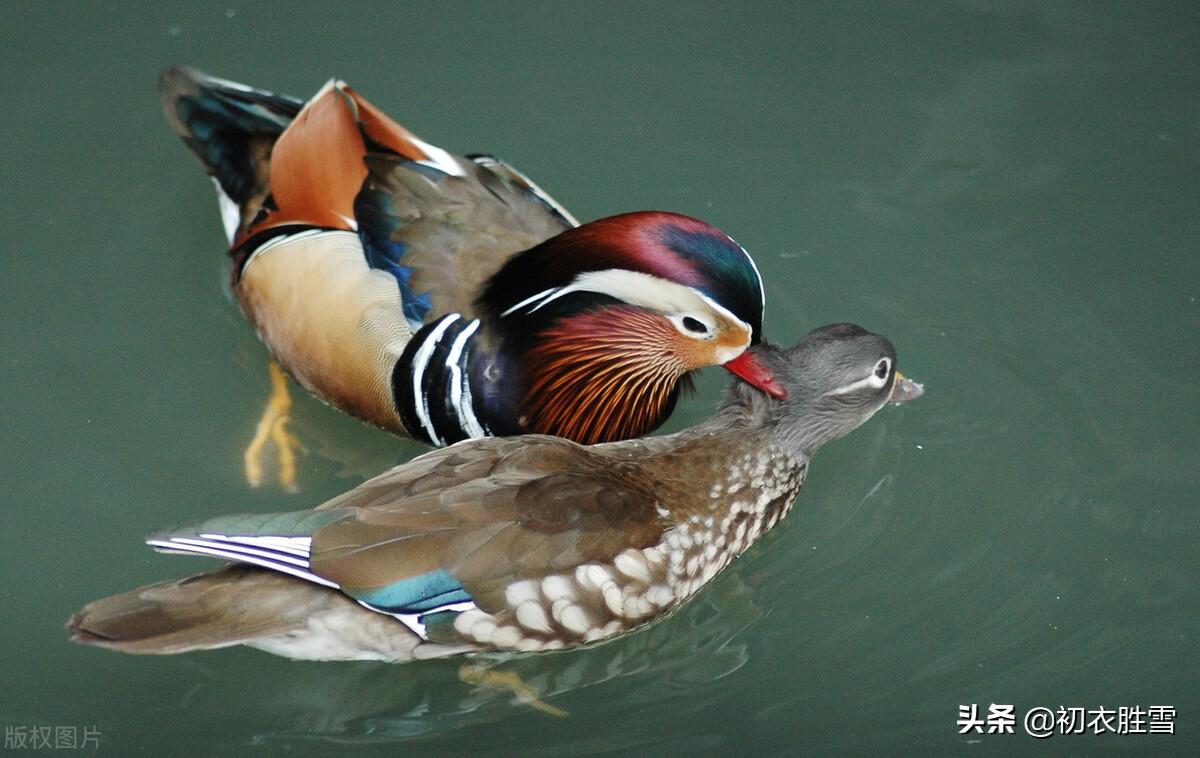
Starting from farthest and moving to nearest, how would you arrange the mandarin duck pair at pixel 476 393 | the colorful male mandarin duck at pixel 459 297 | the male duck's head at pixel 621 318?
1. the colorful male mandarin duck at pixel 459 297
2. the male duck's head at pixel 621 318
3. the mandarin duck pair at pixel 476 393

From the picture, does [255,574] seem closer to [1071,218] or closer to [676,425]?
[676,425]

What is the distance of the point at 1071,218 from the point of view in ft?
14.4

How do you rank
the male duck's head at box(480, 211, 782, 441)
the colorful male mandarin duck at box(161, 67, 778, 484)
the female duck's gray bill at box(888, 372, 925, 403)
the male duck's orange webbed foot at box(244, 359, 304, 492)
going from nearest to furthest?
1. the male duck's head at box(480, 211, 782, 441)
2. the colorful male mandarin duck at box(161, 67, 778, 484)
3. the female duck's gray bill at box(888, 372, 925, 403)
4. the male duck's orange webbed foot at box(244, 359, 304, 492)

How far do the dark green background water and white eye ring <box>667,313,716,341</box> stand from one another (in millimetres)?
640

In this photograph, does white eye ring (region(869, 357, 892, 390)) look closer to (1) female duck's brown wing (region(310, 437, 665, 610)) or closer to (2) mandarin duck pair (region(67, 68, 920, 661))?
(2) mandarin duck pair (region(67, 68, 920, 661))

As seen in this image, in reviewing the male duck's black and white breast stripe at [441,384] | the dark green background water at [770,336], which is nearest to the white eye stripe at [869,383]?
the dark green background water at [770,336]

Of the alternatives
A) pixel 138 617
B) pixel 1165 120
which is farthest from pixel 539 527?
pixel 1165 120

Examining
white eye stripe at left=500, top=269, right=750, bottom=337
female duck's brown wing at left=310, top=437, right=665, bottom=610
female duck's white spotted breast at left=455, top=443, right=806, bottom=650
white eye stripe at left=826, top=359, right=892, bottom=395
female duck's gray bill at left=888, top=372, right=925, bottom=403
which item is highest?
white eye stripe at left=500, top=269, right=750, bottom=337

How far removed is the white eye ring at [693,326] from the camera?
10.9 feet

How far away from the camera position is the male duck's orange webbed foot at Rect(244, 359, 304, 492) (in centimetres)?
375

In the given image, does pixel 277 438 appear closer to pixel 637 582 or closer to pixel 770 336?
pixel 637 582

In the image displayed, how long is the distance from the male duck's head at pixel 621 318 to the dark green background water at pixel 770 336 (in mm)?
398

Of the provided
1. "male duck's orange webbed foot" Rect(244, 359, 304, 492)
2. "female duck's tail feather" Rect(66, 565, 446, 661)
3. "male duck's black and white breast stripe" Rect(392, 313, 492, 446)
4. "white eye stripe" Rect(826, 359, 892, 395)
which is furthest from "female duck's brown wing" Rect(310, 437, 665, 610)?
"male duck's orange webbed foot" Rect(244, 359, 304, 492)

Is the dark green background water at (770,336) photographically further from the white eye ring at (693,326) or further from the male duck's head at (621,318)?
the white eye ring at (693,326)
